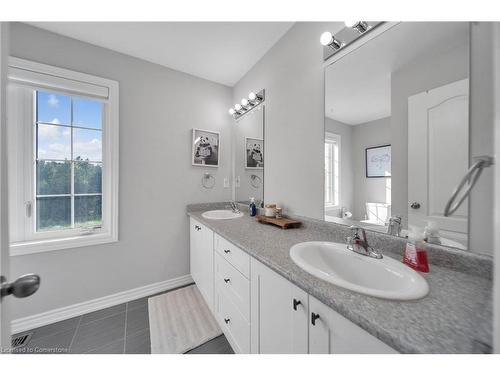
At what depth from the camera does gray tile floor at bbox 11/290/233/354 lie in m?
1.24

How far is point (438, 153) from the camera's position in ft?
2.54

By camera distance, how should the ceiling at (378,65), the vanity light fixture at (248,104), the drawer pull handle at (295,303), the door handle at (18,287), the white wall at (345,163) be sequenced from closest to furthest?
the door handle at (18,287) < the drawer pull handle at (295,303) < the ceiling at (378,65) < the white wall at (345,163) < the vanity light fixture at (248,104)

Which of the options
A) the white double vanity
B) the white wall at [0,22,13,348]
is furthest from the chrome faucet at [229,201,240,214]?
the white wall at [0,22,13,348]

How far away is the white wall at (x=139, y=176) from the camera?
148 cm

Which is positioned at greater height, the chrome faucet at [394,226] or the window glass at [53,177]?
the window glass at [53,177]

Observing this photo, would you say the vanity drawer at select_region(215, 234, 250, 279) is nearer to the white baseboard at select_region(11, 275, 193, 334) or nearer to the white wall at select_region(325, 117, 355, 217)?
the white wall at select_region(325, 117, 355, 217)

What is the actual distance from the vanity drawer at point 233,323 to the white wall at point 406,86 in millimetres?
1025

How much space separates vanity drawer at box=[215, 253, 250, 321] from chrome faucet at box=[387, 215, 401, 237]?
778 mm

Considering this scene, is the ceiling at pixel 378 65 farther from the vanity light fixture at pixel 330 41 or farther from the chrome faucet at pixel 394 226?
the chrome faucet at pixel 394 226

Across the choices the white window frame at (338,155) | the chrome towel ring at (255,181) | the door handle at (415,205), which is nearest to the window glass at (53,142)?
the chrome towel ring at (255,181)

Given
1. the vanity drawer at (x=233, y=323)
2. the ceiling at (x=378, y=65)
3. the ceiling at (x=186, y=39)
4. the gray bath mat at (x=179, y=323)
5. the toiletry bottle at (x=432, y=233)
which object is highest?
the ceiling at (x=186, y=39)
